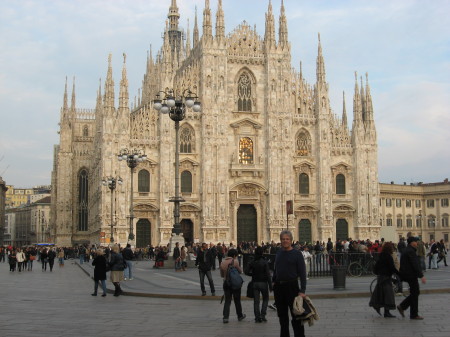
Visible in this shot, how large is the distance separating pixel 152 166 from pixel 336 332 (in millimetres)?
41951

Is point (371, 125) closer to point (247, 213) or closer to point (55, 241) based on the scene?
point (247, 213)

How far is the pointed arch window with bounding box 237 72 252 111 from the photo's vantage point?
55.2 metres

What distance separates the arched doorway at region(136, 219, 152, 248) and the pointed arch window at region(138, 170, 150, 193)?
8.23ft

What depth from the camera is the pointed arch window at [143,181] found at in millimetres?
52062

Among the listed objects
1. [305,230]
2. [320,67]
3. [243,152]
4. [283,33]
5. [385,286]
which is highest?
[283,33]

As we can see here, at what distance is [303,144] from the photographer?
5666 cm

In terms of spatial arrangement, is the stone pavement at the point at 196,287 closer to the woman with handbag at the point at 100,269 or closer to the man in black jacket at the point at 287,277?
the woman with handbag at the point at 100,269

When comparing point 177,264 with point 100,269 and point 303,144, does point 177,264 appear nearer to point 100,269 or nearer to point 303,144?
point 100,269

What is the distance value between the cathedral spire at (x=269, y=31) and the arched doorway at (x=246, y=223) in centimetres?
1406

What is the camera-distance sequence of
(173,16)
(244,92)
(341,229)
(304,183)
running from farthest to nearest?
(173,16) → (341,229) → (304,183) → (244,92)

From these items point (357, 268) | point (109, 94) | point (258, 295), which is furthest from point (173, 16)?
point (258, 295)

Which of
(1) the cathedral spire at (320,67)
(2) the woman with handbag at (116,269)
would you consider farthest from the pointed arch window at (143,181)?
(2) the woman with handbag at (116,269)

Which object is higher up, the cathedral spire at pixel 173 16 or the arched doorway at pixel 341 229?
the cathedral spire at pixel 173 16

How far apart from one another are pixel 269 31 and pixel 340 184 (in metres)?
14.7
